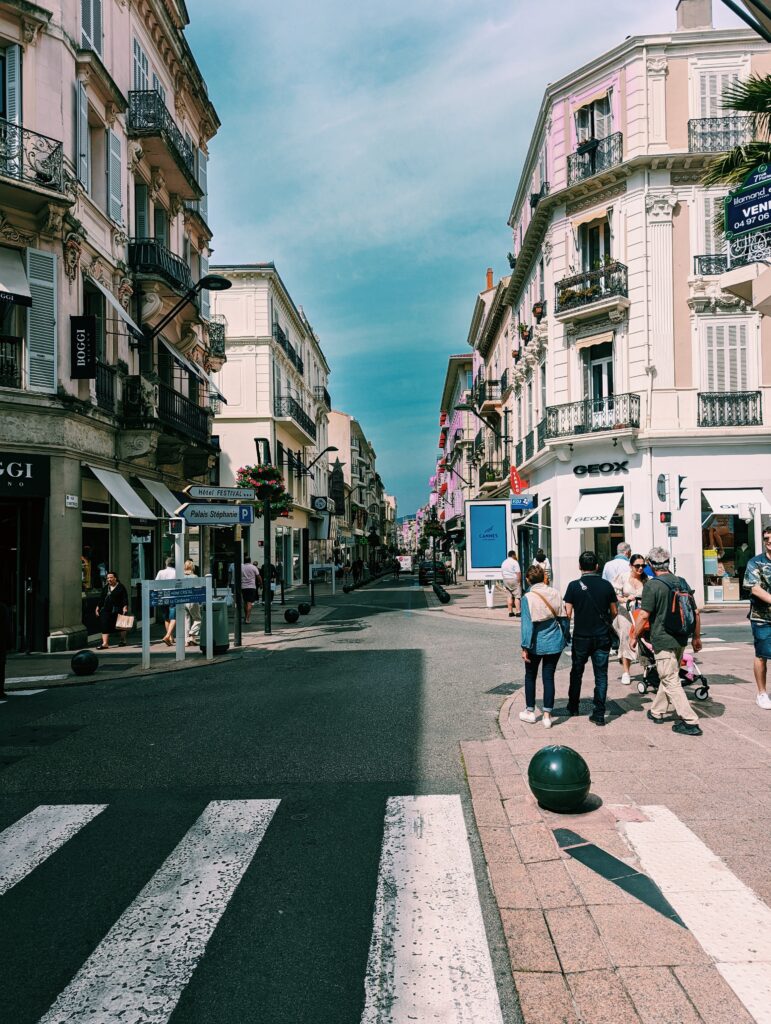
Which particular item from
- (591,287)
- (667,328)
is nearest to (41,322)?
(591,287)

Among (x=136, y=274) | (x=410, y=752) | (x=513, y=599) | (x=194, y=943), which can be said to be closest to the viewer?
(x=194, y=943)

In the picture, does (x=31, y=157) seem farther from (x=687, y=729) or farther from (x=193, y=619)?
(x=687, y=729)

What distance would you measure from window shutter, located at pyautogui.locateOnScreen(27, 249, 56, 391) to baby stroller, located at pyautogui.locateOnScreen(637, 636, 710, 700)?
473 inches

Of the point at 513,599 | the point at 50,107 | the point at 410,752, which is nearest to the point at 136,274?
the point at 50,107

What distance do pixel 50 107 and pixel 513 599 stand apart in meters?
15.5

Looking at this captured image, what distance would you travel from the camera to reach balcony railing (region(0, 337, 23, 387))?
47.6 ft

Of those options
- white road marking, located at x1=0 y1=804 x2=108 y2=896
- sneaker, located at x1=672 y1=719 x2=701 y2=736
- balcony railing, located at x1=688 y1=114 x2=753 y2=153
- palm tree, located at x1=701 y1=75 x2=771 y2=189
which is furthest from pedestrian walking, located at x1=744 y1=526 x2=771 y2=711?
balcony railing, located at x1=688 y1=114 x2=753 y2=153

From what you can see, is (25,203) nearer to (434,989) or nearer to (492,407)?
(434,989)

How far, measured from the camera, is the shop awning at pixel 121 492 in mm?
16516

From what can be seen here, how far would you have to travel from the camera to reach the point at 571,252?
25.4 metres

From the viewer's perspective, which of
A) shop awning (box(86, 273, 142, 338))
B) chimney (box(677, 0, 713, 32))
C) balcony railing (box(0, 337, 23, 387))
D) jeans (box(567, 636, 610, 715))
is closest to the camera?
jeans (box(567, 636, 610, 715))

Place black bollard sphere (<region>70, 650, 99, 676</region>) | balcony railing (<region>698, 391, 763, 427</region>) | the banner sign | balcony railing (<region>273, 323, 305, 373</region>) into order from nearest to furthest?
black bollard sphere (<region>70, 650, 99, 676</region>) < the banner sign < balcony railing (<region>698, 391, 763, 427</region>) < balcony railing (<region>273, 323, 305, 373</region>)

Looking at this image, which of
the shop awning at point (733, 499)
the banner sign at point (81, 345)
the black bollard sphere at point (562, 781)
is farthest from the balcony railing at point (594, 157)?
the black bollard sphere at point (562, 781)

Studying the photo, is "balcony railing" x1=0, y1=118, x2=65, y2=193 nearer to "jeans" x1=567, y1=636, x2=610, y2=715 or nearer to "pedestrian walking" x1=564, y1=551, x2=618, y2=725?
"pedestrian walking" x1=564, y1=551, x2=618, y2=725
